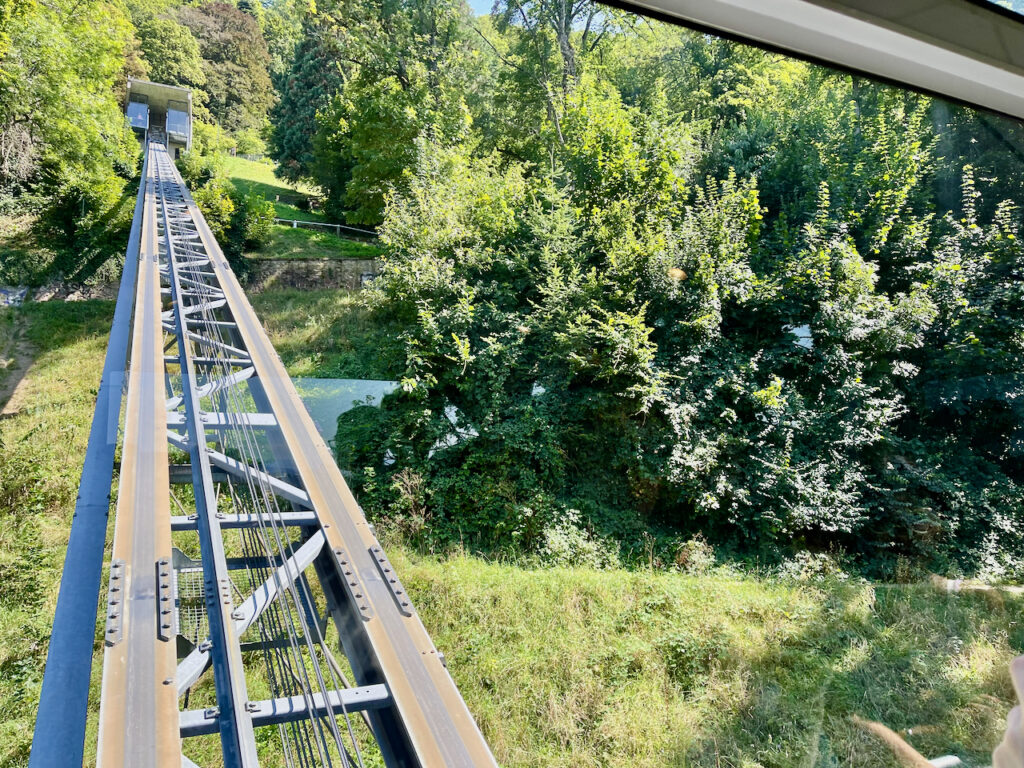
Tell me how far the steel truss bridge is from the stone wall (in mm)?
928

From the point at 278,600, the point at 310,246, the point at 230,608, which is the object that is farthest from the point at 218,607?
the point at 310,246

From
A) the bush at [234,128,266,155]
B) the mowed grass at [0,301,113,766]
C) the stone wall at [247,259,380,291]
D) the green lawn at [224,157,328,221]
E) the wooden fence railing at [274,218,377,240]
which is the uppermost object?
the bush at [234,128,266,155]

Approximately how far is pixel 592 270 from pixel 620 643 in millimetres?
2047

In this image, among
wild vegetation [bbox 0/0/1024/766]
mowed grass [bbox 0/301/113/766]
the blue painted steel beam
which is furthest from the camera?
wild vegetation [bbox 0/0/1024/766]

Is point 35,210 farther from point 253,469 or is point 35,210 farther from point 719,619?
point 719,619

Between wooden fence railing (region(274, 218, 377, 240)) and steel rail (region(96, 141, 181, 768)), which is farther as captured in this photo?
wooden fence railing (region(274, 218, 377, 240))

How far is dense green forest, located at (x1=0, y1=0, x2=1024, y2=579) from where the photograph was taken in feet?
5.91

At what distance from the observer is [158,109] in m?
1.61

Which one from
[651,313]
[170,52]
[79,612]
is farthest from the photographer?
[651,313]

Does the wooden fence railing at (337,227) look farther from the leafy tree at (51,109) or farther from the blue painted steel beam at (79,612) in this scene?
the blue painted steel beam at (79,612)

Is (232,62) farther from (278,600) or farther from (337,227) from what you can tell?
(278,600)

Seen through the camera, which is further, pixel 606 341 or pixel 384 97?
pixel 606 341

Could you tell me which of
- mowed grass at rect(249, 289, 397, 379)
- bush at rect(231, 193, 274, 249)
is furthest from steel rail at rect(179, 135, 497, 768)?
bush at rect(231, 193, 274, 249)

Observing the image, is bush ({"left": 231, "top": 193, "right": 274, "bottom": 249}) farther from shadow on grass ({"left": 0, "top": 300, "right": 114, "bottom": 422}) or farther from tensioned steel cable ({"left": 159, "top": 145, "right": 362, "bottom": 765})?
tensioned steel cable ({"left": 159, "top": 145, "right": 362, "bottom": 765})
